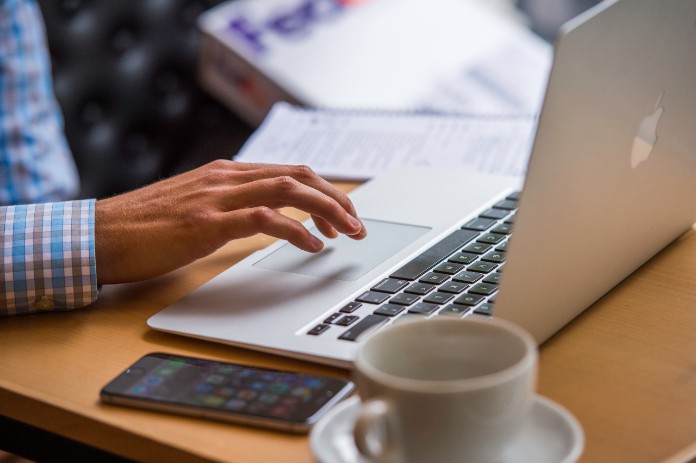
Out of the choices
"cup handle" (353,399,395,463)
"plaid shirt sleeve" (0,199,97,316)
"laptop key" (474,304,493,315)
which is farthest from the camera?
"plaid shirt sleeve" (0,199,97,316)

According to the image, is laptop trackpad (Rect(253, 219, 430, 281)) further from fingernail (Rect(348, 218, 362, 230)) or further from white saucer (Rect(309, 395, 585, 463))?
white saucer (Rect(309, 395, 585, 463))

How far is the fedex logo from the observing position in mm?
1671

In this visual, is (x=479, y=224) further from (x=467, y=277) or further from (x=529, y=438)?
(x=529, y=438)

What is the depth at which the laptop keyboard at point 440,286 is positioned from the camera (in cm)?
70

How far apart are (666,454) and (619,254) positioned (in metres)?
0.22

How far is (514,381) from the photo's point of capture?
48 cm

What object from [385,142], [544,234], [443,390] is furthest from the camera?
[385,142]

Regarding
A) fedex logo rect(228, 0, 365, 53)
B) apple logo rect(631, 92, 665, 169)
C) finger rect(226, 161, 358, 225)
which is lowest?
finger rect(226, 161, 358, 225)

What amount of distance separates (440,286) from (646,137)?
0.63 feet

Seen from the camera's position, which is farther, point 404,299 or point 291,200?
point 291,200

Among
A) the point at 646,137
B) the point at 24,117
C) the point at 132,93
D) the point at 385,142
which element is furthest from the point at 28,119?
the point at 646,137

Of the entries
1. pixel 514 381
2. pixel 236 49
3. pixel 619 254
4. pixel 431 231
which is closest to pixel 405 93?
pixel 236 49

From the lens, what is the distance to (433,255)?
0.81 m

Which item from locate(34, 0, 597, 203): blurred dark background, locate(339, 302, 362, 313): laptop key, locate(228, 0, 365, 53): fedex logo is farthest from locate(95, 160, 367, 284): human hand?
locate(34, 0, 597, 203): blurred dark background
